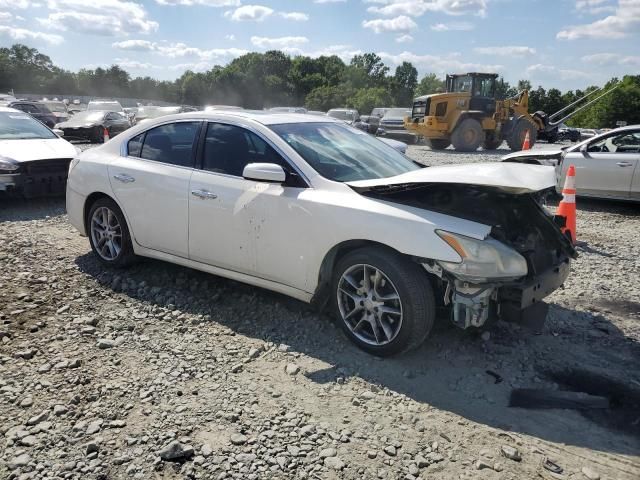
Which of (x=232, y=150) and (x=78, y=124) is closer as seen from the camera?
(x=232, y=150)

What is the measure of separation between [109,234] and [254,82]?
322 feet

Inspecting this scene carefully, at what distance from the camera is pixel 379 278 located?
3592mm

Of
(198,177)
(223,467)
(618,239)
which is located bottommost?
(223,467)

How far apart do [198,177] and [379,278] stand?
1868mm

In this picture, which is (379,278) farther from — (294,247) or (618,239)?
(618,239)

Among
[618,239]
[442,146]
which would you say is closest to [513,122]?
[442,146]

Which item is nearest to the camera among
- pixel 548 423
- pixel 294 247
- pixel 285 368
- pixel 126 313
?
pixel 548 423

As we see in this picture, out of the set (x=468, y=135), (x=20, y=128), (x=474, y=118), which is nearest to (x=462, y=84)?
(x=474, y=118)

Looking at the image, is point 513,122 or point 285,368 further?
point 513,122

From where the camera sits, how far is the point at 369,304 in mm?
3650

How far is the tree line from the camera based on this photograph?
82.6m

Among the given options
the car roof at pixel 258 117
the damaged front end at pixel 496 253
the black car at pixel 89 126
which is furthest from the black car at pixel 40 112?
the damaged front end at pixel 496 253

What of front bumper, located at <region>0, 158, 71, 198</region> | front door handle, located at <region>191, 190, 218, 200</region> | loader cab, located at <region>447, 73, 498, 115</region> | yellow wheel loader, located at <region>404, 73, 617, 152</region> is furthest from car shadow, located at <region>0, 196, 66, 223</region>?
loader cab, located at <region>447, 73, 498, 115</region>

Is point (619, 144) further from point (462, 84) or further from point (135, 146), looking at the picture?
point (462, 84)
